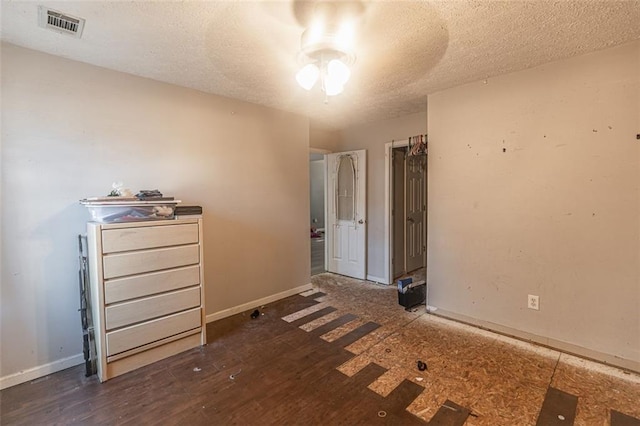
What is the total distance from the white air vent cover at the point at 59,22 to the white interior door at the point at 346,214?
3.41 m

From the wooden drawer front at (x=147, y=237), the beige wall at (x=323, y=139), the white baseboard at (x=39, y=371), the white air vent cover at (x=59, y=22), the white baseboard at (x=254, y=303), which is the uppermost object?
the white air vent cover at (x=59, y=22)

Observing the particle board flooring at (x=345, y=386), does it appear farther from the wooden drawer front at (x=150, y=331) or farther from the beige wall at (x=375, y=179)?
the beige wall at (x=375, y=179)

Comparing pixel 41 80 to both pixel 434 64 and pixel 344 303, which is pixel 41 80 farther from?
pixel 344 303

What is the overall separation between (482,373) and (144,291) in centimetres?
265

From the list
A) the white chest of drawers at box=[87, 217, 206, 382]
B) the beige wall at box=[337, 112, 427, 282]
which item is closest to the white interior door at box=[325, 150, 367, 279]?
the beige wall at box=[337, 112, 427, 282]

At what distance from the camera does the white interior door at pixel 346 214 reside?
455 centimetres

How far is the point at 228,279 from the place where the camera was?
329cm

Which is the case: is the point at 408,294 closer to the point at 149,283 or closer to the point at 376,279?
the point at 376,279

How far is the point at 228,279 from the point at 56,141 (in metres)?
1.93

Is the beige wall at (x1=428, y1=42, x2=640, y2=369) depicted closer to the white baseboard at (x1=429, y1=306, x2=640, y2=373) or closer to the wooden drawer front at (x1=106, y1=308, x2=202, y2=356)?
the white baseboard at (x1=429, y1=306, x2=640, y2=373)

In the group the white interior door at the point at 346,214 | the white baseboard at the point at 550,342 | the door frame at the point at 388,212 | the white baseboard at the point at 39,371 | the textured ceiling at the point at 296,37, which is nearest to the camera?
the textured ceiling at the point at 296,37

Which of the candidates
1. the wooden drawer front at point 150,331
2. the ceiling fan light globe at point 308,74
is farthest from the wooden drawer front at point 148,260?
the ceiling fan light globe at point 308,74

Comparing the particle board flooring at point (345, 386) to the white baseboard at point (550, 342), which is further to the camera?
the white baseboard at point (550, 342)

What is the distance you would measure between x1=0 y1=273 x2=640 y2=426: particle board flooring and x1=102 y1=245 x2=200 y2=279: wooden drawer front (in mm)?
783
